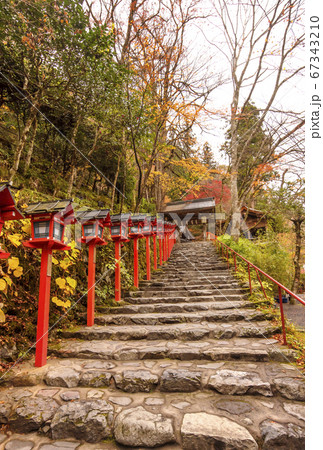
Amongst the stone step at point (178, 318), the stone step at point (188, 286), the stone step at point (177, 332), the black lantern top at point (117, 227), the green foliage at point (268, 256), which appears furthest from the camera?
the green foliage at point (268, 256)

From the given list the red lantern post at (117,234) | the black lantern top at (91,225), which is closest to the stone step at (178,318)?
the red lantern post at (117,234)

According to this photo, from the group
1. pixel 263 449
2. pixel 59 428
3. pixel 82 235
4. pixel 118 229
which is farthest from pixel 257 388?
pixel 118 229

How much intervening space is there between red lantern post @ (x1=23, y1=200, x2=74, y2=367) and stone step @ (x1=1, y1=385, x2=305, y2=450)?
2.15ft

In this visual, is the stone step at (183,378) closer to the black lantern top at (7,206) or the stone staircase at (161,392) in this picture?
the stone staircase at (161,392)

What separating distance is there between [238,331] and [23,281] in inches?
149

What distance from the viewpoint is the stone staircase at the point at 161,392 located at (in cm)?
227

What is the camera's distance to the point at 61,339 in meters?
4.23

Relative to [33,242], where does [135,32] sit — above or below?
above

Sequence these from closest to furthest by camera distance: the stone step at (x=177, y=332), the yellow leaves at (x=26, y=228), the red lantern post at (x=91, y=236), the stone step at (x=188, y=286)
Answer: the yellow leaves at (x=26, y=228) → the stone step at (x=177, y=332) → the red lantern post at (x=91, y=236) → the stone step at (x=188, y=286)

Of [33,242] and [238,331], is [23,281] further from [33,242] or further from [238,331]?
[238,331]

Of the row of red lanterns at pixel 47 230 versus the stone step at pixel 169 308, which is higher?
the row of red lanterns at pixel 47 230

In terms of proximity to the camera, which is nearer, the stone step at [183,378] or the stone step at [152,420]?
the stone step at [152,420]

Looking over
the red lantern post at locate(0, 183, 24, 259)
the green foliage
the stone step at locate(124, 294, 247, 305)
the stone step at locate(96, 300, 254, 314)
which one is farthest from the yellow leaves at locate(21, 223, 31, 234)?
the green foliage

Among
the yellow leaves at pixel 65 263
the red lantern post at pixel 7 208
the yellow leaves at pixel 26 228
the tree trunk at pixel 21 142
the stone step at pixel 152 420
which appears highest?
the tree trunk at pixel 21 142
